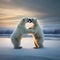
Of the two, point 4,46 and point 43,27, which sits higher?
point 43,27

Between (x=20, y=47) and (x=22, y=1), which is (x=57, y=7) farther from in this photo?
(x=20, y=47)

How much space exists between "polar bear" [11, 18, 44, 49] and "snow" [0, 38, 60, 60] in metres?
0.04

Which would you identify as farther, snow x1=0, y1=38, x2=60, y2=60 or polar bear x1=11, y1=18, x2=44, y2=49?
polar bear x1=11, y1=18, x2=44, y2=49

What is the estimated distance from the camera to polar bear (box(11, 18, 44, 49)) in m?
1.42

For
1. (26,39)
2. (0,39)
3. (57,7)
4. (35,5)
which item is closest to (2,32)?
(0,39)

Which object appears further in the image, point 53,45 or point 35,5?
point 35,5

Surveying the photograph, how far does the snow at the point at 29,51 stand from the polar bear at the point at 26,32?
0.04 metres

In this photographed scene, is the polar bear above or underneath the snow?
above

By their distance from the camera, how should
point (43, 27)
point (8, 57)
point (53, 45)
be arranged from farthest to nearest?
point (43, 27), point (53, 45), point (8, 57)

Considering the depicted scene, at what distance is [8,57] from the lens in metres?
1.26

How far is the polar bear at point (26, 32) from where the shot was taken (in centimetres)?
142

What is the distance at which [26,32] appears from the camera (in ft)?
4.65

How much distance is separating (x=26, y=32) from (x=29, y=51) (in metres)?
0.14

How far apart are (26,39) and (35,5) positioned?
25 cm
